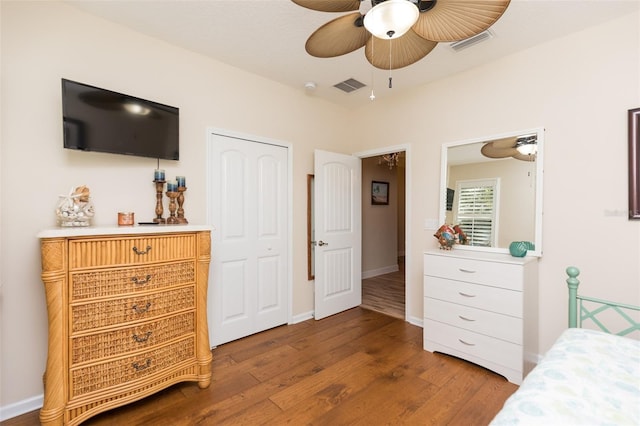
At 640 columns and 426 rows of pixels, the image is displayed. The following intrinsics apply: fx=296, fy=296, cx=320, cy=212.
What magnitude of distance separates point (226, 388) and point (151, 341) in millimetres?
627

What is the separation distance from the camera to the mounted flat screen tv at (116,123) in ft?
6.25

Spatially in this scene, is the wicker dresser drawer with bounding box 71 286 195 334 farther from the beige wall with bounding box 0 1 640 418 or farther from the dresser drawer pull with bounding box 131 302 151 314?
the beige wall with bounding box 0 1 640 418

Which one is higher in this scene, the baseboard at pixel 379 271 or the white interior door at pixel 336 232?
the white interior door at pixel 336 232

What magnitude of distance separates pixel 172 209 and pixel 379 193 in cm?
416

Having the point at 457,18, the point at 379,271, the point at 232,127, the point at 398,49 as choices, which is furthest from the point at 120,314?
the point at 379,271

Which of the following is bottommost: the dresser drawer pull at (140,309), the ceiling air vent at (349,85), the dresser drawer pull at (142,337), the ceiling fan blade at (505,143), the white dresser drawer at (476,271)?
the dresser drawer pull at (142,337)

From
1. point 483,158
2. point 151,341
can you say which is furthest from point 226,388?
point 483,158

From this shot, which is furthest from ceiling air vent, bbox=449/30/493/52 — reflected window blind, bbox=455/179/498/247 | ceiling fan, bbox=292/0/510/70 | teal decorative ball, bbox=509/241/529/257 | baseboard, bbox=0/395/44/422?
baseboard, bbox=0/395/44/422

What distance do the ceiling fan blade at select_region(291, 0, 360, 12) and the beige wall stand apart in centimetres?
164

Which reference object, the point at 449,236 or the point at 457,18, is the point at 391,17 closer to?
the point at 457,18

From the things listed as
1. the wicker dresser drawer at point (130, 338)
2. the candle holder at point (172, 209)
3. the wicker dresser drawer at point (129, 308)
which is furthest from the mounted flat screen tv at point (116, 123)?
the wicker dresser drawer at point (130, 338)

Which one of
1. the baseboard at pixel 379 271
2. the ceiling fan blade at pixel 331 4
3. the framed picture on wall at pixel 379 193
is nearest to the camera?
the ceiling fan blade at pixel 331 4

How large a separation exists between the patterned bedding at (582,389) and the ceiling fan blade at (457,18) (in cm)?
142

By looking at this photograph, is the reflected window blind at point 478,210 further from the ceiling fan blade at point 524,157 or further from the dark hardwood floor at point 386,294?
the dark hardwood floor at point 386,294
